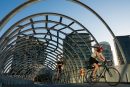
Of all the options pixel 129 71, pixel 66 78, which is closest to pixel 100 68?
pixel 129 71

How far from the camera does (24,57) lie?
148ft

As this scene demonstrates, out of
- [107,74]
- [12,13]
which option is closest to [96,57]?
[107,74]

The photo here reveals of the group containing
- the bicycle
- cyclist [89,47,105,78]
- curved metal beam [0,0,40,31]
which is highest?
curved metal beam [0,0,40,31]

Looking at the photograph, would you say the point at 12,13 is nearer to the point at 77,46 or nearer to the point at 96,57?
the point at 96,57

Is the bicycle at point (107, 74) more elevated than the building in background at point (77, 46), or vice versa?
the building in background at point (77, 46)

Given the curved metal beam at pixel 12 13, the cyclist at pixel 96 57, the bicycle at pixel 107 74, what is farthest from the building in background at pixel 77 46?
the curved metal beam at pixel 12 13

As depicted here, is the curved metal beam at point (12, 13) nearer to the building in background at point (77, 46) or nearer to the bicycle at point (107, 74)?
the bicycle at point (107, 74)

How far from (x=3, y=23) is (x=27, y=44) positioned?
80.2 feet

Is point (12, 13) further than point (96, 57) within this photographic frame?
No

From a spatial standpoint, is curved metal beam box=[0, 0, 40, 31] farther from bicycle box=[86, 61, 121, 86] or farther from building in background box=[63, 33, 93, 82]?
building in background box=[63, 33, 93, 82]

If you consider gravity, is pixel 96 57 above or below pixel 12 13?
below

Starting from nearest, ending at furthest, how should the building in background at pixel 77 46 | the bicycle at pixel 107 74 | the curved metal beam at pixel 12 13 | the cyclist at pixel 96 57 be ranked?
the curved metal beam at pixel 12 13 < the bicycle at pixel 107 74 < the cyclist at pixel 96 57 < the building in background at pixel 77 46

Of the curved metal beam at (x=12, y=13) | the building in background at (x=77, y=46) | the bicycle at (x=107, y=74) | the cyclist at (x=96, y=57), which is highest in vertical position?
the building in background at (x=77, y=46)

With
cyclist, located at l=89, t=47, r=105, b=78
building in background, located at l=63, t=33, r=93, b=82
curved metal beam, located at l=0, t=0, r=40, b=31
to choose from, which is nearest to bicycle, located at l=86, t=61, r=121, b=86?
cyclist, located at l=89, t=47, r=105, b=78
